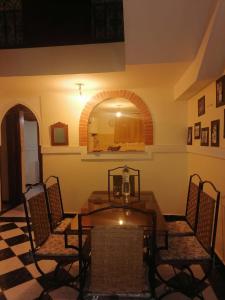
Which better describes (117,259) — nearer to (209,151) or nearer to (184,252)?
(184,252)

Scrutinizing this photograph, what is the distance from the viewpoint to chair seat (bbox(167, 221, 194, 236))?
2352 mm

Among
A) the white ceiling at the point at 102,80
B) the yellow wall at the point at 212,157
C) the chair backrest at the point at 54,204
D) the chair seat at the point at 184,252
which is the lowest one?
the chair seat at the point at 184,252

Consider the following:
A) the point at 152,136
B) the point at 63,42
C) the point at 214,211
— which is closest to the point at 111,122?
the point at 152,136

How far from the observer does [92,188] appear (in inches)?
167

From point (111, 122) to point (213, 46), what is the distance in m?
2.38

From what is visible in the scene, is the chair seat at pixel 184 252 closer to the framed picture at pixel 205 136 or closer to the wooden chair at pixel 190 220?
the wooden chair at pixel 190 220

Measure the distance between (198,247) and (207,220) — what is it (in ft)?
0.96

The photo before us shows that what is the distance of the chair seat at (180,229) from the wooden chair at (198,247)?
0.27 ft

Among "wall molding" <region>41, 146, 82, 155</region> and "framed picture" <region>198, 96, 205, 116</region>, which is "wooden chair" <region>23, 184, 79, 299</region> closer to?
"wall molding" <region>41, 146, 82, 155</region>

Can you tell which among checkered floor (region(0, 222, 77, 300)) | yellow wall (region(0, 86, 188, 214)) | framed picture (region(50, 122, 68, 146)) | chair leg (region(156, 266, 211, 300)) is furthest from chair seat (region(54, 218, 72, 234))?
framed picture (region(50, 122, 68, 146))

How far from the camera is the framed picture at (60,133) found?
13.8ft

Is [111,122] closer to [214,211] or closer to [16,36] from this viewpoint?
[16,36]

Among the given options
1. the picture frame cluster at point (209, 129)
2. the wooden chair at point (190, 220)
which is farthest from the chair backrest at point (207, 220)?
the picture frame cluster at point (209, 129)

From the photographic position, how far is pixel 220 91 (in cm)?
246
